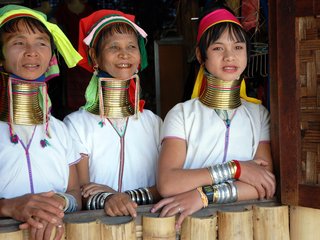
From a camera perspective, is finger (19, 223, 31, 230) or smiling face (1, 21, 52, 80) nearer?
finger (19, 223, 31, 230)

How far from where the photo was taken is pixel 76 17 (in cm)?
532

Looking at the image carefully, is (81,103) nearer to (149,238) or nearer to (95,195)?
(95,195)

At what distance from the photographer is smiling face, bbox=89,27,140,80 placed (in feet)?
9.29

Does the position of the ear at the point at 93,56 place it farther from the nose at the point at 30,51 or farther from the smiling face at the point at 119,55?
the nose at the point at 30,51

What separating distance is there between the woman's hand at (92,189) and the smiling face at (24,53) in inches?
22.7

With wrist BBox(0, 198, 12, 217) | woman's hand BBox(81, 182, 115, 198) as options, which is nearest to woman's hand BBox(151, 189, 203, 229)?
woman's hand BBox(81, 182, 115, 198)

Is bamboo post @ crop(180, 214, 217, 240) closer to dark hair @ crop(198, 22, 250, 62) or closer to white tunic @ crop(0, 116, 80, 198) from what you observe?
white tunic @ crop(0, 116, 80, 198)

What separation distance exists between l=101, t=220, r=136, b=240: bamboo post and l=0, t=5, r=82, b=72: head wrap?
0.89 m

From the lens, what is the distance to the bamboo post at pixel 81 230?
2158 millimetres

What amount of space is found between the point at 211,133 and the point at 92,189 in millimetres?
628

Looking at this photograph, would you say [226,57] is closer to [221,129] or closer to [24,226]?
[221,129]

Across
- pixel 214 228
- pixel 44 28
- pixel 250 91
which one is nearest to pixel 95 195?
pixel 214 228

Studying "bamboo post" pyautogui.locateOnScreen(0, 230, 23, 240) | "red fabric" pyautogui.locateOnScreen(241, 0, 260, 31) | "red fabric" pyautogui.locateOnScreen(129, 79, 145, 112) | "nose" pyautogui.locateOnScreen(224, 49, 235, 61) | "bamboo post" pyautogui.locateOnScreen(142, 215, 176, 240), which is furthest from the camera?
"red fabric" pyautogui.locateOnScreen(241, 0, 260, 31)

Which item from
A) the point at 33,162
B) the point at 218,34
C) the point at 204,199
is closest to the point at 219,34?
the point at 218,34
